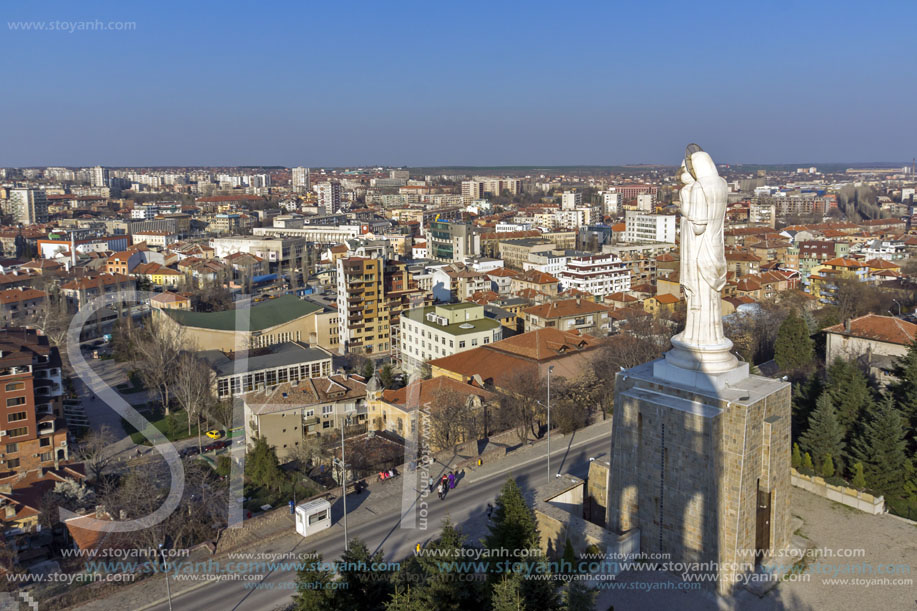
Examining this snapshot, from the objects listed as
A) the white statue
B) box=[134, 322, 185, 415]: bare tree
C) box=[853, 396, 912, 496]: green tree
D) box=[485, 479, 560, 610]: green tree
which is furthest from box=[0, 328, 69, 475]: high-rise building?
box=[853, 396, 912, 496]: green tree

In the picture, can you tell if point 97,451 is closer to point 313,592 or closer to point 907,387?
point 313,592

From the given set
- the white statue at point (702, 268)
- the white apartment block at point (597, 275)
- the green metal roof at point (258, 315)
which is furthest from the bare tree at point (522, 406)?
the white apartment block at point (597, 275)

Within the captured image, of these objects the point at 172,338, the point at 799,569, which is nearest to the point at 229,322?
the point at 172,338

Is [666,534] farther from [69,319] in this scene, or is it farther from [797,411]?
[69,319]

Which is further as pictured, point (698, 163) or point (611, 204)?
point (611, 204)

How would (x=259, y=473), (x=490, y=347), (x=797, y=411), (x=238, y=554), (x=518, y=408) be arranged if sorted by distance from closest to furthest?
(x=238, y=554), (x=797, y=411), (x=259, y=473), (x=518, y=408), (x=490, y=347)

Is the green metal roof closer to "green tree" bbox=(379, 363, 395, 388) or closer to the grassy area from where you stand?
the grassy area

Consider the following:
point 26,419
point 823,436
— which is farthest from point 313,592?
point 26,419
